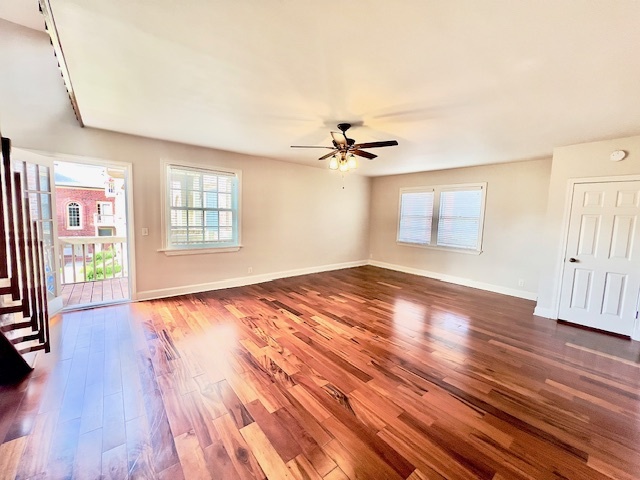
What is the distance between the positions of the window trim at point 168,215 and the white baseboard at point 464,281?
412 cm

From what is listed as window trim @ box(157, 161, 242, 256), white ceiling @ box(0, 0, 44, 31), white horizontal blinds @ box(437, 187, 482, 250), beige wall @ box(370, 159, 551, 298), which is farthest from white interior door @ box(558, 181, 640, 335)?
white ceiling @ box(0, 0, 44, 31)

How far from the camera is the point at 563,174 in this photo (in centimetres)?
376

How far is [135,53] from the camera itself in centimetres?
192

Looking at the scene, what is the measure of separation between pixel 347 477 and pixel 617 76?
10.8 ft

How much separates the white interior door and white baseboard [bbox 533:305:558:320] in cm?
11

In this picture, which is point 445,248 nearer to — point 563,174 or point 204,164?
point 563,174

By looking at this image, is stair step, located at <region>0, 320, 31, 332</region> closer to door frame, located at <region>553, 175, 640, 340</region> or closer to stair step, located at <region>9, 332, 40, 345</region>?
stair step, located at <region>9, 332, 40, 345</region>

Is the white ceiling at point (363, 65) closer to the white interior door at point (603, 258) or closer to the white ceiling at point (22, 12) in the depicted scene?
the white interior door at point (603, 258)

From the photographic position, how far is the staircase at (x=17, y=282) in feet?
7.22

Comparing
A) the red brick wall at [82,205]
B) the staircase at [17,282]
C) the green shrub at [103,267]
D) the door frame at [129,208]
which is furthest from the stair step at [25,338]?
the red brick wall at [82,205]

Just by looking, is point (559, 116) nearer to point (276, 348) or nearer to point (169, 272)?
point (276, 348)

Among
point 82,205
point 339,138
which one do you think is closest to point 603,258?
point 339,138

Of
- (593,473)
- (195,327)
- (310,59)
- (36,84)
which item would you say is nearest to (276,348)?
(195,327)

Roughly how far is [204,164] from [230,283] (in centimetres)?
225
